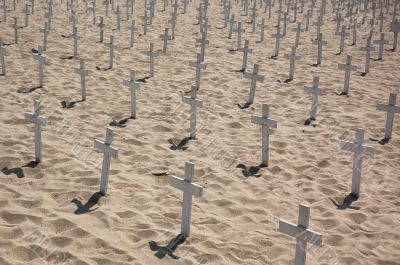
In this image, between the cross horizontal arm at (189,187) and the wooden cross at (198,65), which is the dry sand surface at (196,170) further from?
the cross horizontal arm at (189,187)

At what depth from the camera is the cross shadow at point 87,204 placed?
4.98 m

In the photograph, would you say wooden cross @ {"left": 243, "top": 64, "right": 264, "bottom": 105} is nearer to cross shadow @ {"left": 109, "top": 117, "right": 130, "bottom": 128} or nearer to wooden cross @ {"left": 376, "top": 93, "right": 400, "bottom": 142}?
wooden cross @ {"left": 376, "top": 93, "right": 400, "bottom": 142}

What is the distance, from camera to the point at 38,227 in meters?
4.58

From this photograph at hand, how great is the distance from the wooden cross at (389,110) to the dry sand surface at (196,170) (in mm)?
185

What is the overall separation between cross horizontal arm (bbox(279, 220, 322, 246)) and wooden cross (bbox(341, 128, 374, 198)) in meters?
2.24

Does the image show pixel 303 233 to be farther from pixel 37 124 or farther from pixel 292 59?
pixel 292 59

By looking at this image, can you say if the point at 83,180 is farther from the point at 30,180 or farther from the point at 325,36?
the point at 325,36

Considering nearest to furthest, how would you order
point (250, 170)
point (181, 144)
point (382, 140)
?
point (250, 170) → point (181, 144) → point (382, 140)

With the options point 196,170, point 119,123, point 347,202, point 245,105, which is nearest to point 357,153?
point 347,202

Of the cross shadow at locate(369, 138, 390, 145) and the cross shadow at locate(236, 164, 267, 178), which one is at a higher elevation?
the cross shadow at locate(369, 138, 390, 145)

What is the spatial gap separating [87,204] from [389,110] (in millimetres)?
5174

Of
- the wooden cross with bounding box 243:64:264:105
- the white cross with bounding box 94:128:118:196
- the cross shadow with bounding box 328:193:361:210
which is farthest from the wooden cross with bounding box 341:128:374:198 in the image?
the wooden cross with bounding box 243:64:264:105

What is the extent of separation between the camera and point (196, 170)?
6305 mm

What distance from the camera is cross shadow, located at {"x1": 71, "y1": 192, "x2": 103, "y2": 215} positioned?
498 centimetres
